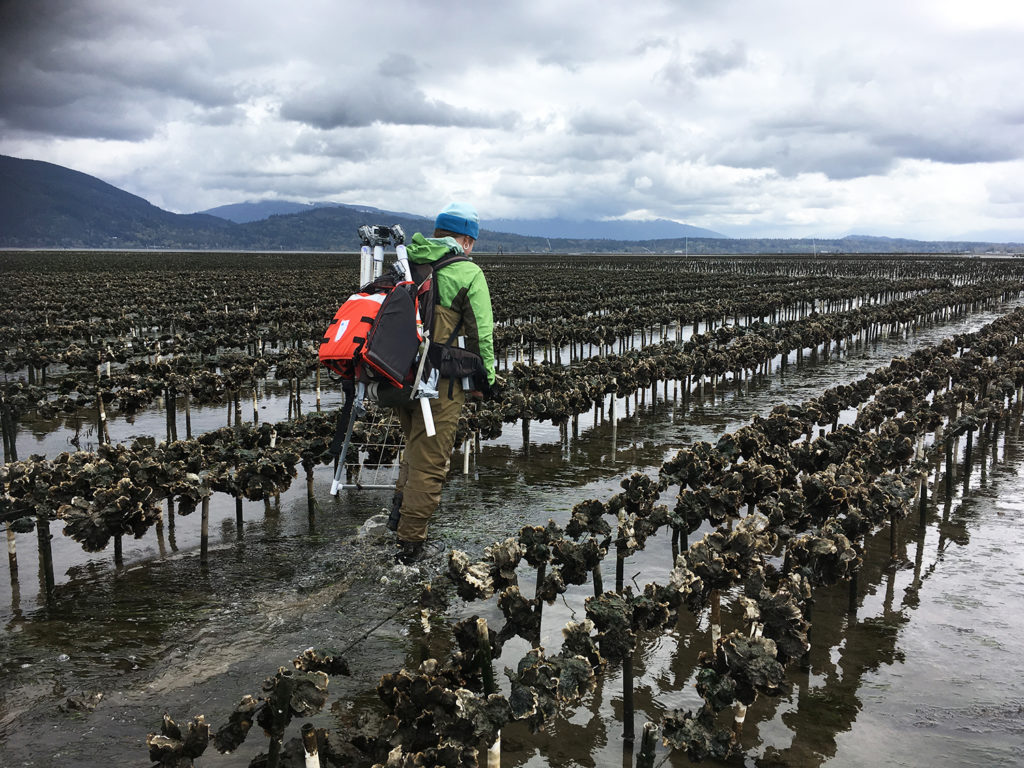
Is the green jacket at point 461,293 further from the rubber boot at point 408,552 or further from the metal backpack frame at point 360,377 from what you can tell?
the rubber boot at point 408,552

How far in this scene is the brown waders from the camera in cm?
627

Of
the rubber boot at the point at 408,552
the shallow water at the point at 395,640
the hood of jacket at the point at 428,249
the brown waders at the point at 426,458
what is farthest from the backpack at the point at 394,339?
the shallow water at the point at 395,640

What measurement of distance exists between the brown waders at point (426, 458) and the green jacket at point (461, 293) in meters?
0.43

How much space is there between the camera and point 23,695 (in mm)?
4477

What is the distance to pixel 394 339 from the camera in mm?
5836

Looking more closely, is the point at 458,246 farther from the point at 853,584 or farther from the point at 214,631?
the point at 853,584

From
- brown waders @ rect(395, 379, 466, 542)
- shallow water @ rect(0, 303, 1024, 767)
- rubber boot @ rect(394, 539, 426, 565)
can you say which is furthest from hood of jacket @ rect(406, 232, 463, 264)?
shallow water @ rect(0, 303, 1024, 767)

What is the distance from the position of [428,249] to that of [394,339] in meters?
0.92

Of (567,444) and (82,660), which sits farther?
(567,444)

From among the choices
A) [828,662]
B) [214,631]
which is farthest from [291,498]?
[828,662]

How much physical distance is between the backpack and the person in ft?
0.25

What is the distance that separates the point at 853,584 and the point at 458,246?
4.46m

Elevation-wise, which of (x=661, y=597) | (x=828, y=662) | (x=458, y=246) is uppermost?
(x=458, y=246)

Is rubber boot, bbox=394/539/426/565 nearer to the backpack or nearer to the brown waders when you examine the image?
the brown waders
